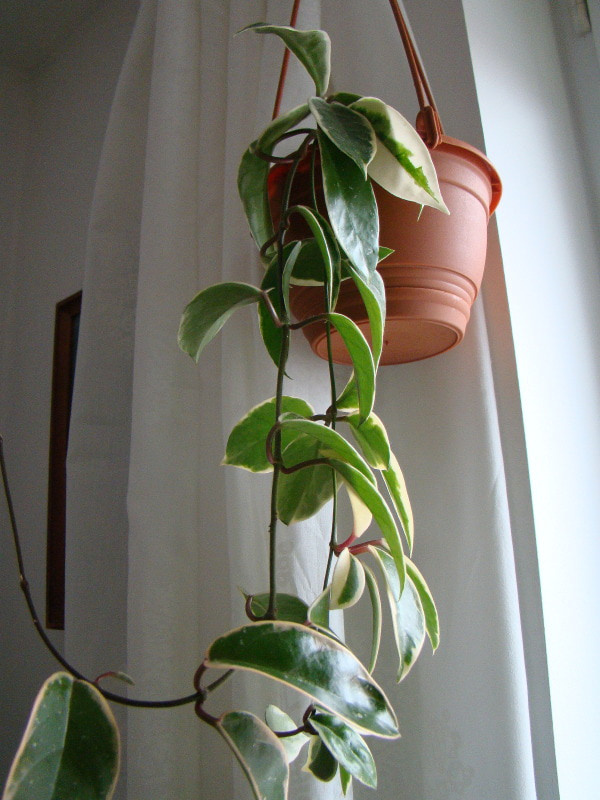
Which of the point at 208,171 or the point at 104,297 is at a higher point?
the point at 208,171

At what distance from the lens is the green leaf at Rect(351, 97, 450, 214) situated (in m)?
0.47

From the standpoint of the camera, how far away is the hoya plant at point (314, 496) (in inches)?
13.6

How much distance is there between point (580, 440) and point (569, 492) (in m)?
0.08

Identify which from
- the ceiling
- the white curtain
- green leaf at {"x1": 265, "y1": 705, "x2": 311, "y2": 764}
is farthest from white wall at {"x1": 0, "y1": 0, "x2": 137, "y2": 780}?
green leaf at {"x1": 265, "y1": 705, "x2": 311, "y2": 764}

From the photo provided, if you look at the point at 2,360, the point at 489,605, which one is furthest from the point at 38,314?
the point at 489,605

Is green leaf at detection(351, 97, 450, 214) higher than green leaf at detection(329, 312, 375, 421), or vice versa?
green leaf at detection(351, 97, 450, 214)

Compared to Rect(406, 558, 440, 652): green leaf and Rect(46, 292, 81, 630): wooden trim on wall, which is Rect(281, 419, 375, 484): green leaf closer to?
Rect(406, 558, 440, 652): green leaf

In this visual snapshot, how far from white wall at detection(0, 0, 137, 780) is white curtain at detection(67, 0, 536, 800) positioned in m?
0.70

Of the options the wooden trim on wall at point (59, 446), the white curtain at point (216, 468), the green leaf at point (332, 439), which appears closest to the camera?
the green leaf at point (332, 439)

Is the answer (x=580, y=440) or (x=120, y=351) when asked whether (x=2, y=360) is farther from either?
(x=580, y=440)

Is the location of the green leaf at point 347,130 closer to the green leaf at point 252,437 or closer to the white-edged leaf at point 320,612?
the green leaf at point 252,437

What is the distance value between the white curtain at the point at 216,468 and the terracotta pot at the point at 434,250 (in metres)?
0.11

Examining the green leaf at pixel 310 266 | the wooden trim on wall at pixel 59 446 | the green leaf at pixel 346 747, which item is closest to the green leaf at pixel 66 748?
the green leaf at pixel 346 747

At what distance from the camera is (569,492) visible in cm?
71
